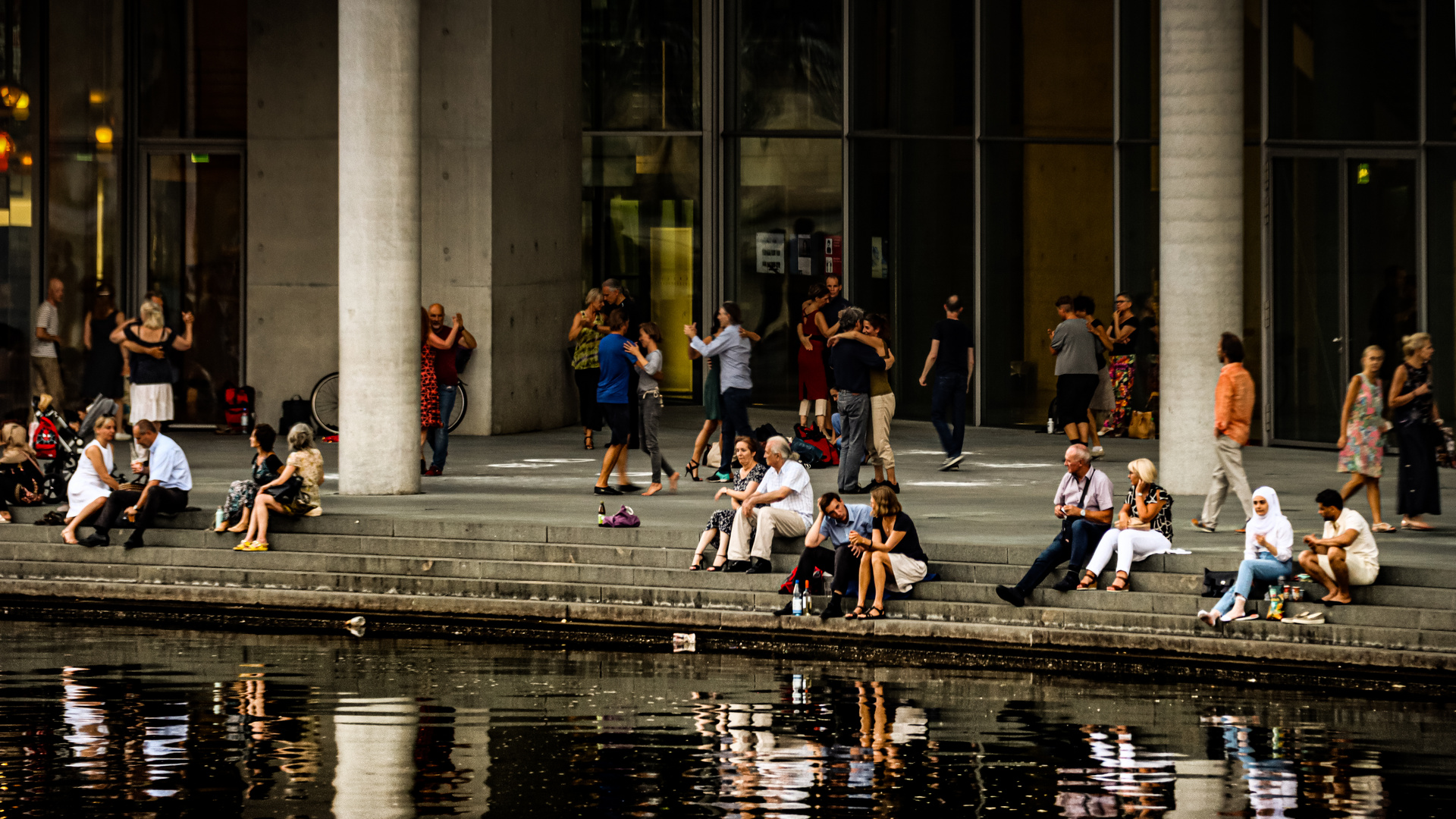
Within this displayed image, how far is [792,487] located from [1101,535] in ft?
7.99

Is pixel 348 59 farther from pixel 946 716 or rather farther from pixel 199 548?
pixel 946 716

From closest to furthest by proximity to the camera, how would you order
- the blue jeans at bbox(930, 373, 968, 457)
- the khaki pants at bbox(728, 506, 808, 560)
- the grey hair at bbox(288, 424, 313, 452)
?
the khaki pants at bbox(728, 506, 808, 560)
the grey hair at bbox(288, 424, 313, 452)
the blue jeans at bbox(930, 373, 968, 457)

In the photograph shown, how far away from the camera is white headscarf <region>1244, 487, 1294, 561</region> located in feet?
45.7

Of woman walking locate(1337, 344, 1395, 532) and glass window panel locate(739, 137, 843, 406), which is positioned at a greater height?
glass window panel locate(739, 137, 843, 406)

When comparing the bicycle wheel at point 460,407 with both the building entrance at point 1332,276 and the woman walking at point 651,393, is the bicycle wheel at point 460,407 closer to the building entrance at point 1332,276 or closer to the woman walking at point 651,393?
the woman walking at point 651,393

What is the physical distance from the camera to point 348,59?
1891 centimetres

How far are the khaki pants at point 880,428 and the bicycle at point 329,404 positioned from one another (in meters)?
6.98

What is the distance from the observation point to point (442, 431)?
20.4 meters

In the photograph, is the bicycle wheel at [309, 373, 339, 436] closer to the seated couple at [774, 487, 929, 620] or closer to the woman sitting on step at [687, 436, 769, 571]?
the woman sitting on step at [687, 436, 769, 571]

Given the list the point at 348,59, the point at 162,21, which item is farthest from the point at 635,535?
the point at 162,21

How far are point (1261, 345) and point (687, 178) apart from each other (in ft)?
28.6

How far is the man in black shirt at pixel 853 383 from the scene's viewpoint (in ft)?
60.2

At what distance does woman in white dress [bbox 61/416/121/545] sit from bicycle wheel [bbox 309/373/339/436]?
6.74 metres

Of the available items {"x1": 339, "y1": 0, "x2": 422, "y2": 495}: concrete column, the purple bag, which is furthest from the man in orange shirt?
{"x1": 339, "y1": 0, "x2": 422, "y2": 495}: concrete column
